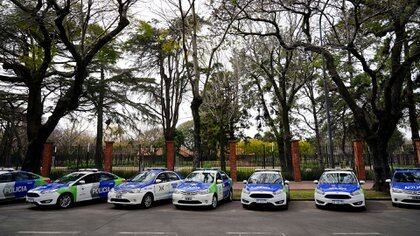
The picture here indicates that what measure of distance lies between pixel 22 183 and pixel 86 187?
3.60 meters

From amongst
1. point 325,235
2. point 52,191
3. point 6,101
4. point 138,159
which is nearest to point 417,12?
point 325,235

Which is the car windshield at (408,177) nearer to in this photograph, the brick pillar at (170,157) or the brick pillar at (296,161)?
the brick pillar at (296,161)

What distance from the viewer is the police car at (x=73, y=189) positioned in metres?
12.1

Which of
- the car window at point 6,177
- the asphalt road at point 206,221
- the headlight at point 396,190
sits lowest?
the asphalt road at point 206,221

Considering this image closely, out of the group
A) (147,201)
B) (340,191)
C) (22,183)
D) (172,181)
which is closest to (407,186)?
(340,191)

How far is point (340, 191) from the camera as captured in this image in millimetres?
11914

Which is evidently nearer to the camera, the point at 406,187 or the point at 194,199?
the point at 194,199

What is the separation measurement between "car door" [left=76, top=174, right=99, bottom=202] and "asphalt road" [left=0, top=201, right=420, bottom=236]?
439 mm

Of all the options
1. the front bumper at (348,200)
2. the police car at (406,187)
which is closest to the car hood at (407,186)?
the police car at (406,187)

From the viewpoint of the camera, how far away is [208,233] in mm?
8352

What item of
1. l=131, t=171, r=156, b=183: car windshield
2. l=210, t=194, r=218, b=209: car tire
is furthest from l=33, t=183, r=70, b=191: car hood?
l=210, t=194, r=218, b=209: car tire

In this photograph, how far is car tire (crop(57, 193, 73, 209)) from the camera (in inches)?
486

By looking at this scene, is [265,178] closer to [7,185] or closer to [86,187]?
[86,187]

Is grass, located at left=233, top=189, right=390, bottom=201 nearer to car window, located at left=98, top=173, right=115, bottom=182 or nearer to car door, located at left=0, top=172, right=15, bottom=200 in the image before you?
car window, located at left=98, top=173, right=115, bottom=182
